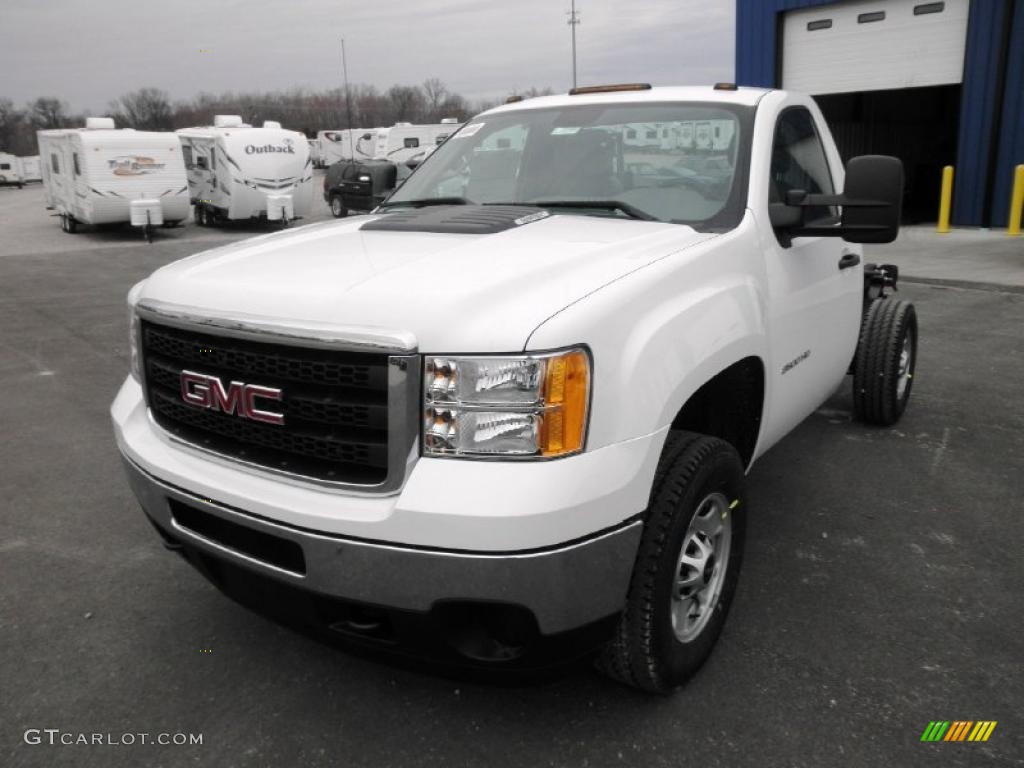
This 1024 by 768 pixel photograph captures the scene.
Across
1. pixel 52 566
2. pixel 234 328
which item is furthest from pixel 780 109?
pixel 52 566

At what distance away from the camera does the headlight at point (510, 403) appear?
6.57 feet

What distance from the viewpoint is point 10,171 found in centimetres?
5112

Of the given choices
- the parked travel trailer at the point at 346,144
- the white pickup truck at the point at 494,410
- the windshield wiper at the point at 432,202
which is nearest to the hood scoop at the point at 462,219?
the white pickup truck at the point at 494,410

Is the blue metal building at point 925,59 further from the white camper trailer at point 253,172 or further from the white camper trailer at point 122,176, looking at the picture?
the white camper trailer at point 122,176

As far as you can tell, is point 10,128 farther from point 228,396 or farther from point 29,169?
point 228,396

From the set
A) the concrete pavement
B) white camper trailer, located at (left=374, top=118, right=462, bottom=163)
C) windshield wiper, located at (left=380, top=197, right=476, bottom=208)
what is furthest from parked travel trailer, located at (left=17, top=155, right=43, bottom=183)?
windshield wiper, located at (left=380, top=197, right=476, bottom=208)

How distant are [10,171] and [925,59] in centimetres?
5195

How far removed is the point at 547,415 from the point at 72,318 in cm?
946

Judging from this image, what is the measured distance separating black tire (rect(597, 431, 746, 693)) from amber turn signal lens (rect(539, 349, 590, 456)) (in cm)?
38

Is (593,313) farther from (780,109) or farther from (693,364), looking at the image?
(780,109)

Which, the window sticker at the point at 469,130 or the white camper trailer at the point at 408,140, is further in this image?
the white camper trailer at the point at 408,140

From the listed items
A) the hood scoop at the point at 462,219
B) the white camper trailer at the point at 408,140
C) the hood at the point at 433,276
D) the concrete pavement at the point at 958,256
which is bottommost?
the concrete pavement at the point at 958,256

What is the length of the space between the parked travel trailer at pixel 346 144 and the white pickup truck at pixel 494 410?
3333cm

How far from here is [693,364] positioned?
239 cm
